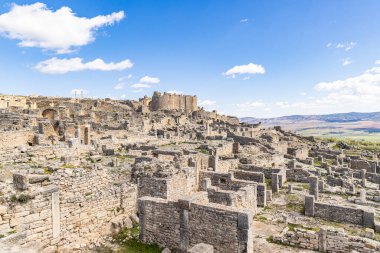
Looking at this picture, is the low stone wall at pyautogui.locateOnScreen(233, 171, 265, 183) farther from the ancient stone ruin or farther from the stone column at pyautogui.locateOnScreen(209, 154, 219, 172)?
the stone column at pyautogui.locateOnScreen(209, 154, 219, 172)

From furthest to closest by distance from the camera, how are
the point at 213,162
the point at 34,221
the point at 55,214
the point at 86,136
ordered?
the point at 86,136 < the point at 213,162 < the point at 55,214 < the point at 34,221

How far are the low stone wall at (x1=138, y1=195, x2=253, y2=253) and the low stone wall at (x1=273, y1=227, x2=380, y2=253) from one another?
258 cm

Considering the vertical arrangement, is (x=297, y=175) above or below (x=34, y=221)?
below

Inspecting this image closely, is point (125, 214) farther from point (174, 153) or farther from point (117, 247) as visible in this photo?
point (174, 153)

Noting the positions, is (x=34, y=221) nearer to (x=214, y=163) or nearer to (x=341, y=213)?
(x=214, y=163)

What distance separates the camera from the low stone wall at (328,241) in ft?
32.2

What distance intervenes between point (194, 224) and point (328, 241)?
4.71 metres

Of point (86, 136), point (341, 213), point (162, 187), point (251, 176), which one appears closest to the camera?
point (162, 187)

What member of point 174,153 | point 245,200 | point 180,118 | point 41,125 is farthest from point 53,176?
point 180,118

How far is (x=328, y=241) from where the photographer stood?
33.4 feet

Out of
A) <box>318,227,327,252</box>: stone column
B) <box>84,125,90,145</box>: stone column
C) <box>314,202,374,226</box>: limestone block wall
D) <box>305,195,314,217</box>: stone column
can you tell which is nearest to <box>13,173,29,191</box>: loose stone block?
<box>318,227,327,252</box>: stone column

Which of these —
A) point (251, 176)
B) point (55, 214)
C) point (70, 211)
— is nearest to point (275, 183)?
point (251, 176)

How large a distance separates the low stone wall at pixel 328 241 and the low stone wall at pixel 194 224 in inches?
102

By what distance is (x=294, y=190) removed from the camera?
727 inches
